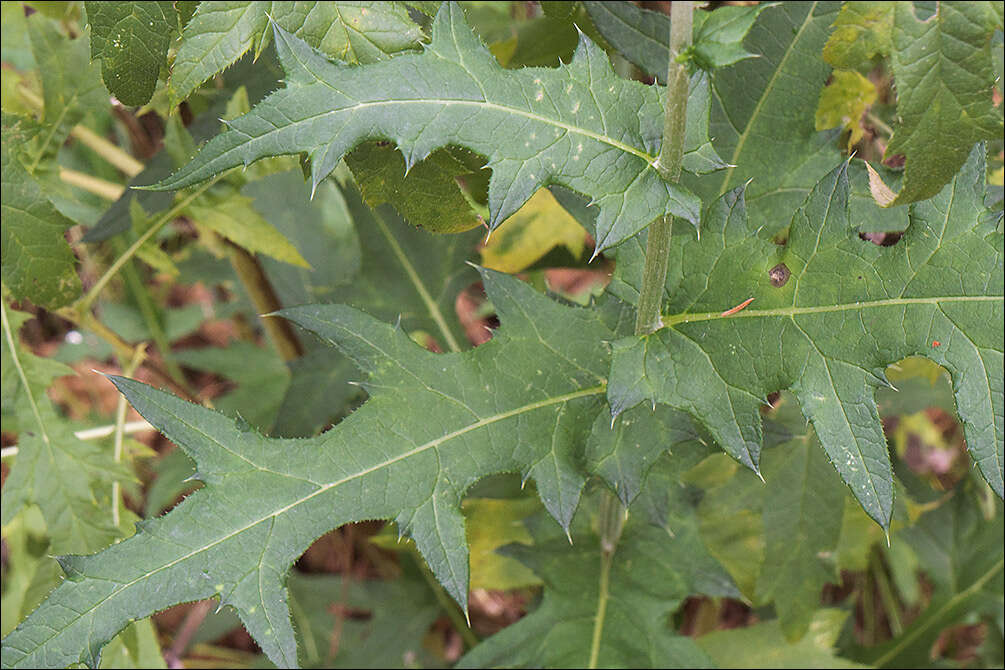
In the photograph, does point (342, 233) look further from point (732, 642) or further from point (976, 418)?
point (976, 418)

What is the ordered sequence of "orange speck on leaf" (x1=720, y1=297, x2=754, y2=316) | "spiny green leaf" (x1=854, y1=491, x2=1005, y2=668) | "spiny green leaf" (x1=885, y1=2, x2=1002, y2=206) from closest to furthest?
"spiny green leaf" (x1=885, y1=2, x2=1002, y2=206) < "orange speck on leaf" (x1=720, y1=297, x2=754, y2=316) < "spiny green leaf" (x1=854, y1=491, x2=1005, y2=668)

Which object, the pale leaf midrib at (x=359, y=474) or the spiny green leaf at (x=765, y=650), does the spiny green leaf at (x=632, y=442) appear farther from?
the spiny green leaf at (x=765, y=650)

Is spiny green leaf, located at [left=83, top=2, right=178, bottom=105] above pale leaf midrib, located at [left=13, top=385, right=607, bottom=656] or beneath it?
above

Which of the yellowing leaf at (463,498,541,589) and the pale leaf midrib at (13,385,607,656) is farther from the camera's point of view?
the yellowing leaf at (463,498,541,589)

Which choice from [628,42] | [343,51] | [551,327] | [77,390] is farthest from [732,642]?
[77,390]

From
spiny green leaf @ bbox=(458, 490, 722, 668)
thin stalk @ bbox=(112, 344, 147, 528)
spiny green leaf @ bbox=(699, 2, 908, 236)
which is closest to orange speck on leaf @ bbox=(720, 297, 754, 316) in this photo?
spiny green leaf @ bbox=(699, 2, 908, 236)

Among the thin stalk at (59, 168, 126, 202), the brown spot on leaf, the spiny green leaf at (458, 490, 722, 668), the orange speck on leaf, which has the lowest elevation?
→ the spiny green leaf at (458, 490, 722, 668)

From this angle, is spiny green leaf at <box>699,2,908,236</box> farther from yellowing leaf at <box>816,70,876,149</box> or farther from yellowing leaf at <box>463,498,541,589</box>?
yellowing leaf at <box>463,498,541,589</box>

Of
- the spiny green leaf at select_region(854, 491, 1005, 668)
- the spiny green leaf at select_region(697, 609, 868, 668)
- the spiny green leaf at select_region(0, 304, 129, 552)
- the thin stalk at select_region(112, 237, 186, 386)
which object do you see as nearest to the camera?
the spiny green leaf at select_region(0, 304, 129, 552)
